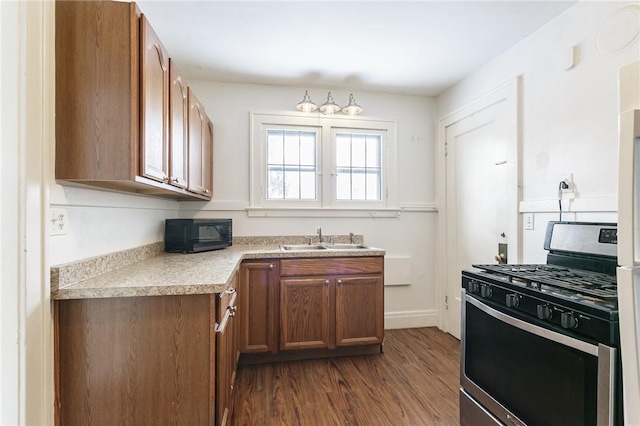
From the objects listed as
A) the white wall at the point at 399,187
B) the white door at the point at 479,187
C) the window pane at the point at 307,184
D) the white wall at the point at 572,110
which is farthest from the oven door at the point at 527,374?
the window pane at the point at 307,184

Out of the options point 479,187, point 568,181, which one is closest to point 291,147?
point 479,187

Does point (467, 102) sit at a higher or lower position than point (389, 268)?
higher

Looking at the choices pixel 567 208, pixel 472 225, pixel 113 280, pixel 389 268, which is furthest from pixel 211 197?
pixel 567 208

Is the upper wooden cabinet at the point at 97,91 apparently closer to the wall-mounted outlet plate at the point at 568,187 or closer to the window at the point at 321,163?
the window at the point at 321,163

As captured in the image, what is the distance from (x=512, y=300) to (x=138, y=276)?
1.75 metres

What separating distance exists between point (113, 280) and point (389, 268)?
254cm

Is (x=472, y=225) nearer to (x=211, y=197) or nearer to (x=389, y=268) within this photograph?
(x=389, y=268)

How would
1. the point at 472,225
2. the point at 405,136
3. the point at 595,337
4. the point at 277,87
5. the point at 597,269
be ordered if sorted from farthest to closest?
the point at 405,136, the point at 277,87, the point at 472,225, the point at 597,269, the point at 595,337

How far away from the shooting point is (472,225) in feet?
9.34

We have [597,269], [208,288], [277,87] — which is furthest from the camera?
[277,87]

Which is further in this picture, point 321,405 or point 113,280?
point 321,405

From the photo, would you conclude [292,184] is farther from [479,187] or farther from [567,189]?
[567,189]

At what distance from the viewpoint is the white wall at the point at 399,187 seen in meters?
3.03

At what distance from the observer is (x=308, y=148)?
10.6 feet
